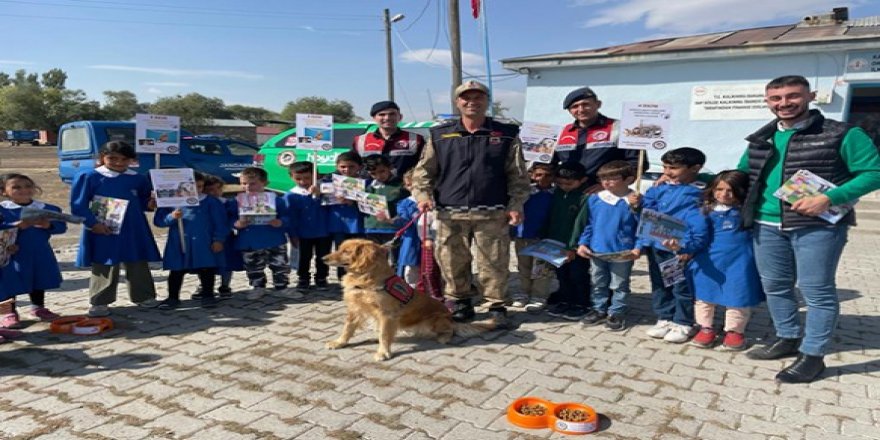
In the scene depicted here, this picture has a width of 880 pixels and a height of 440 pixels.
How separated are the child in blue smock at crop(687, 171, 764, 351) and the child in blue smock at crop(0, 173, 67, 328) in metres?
5.75

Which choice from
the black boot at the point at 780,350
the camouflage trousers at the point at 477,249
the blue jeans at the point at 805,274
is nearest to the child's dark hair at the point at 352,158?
the camouflage trousers at the point at 477,249

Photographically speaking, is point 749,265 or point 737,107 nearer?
point 749,265

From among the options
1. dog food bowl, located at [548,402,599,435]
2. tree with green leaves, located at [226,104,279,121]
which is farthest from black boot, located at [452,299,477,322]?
tree with green leaves, located at [226,104,279,121]

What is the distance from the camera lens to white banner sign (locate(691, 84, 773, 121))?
1160cm

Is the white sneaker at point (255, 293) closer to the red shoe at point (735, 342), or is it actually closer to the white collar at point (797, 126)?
the red shoe at point (735, 342)

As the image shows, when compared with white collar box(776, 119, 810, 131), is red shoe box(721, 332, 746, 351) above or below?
below

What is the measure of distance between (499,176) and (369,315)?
166 cm

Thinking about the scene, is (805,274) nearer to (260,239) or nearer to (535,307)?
(535,307)

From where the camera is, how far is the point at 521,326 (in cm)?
503

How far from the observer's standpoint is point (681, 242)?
4.35 m

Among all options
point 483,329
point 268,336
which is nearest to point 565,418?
point 483,329

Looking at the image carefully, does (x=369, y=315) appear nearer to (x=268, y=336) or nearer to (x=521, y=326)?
(x=268, y=336)

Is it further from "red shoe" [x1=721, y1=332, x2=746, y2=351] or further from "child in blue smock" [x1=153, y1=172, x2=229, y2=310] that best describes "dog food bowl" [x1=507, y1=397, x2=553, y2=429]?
"child in blue smock" [x1=153, y1=172, x2=229, y2=310]

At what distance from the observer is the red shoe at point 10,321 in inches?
188
